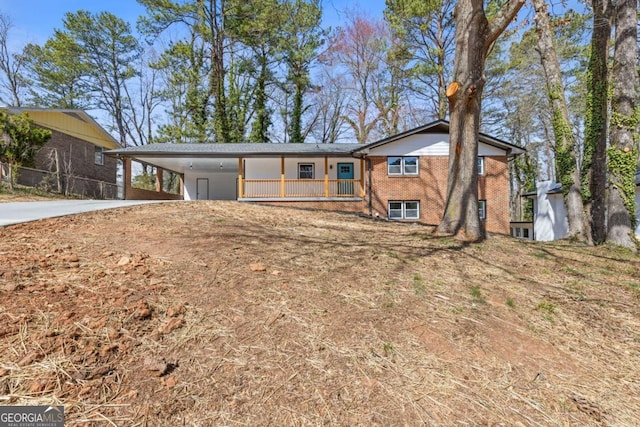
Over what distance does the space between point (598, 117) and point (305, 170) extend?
1164cm

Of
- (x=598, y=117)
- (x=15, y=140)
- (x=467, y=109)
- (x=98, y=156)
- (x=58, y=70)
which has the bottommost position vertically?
(x=467, y=109)

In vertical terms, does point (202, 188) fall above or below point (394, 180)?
below

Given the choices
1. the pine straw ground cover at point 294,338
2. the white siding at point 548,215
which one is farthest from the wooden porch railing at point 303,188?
the white siding at point 548,215

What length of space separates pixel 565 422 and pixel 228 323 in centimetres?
226

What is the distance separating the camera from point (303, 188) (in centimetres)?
1557

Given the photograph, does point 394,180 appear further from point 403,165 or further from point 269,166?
point 269,166

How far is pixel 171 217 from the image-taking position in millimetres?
6027

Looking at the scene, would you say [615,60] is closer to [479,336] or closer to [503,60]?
[479,336]

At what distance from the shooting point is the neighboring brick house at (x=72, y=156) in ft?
52.5

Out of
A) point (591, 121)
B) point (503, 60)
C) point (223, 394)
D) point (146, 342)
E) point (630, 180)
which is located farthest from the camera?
point (503, 60)

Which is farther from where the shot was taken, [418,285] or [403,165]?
[403,165]

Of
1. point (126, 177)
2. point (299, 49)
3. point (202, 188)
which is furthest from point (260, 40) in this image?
point (126, 177)

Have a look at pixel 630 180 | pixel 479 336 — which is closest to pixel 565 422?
pixel 479 336

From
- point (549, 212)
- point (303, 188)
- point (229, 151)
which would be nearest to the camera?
point (229, 151)
